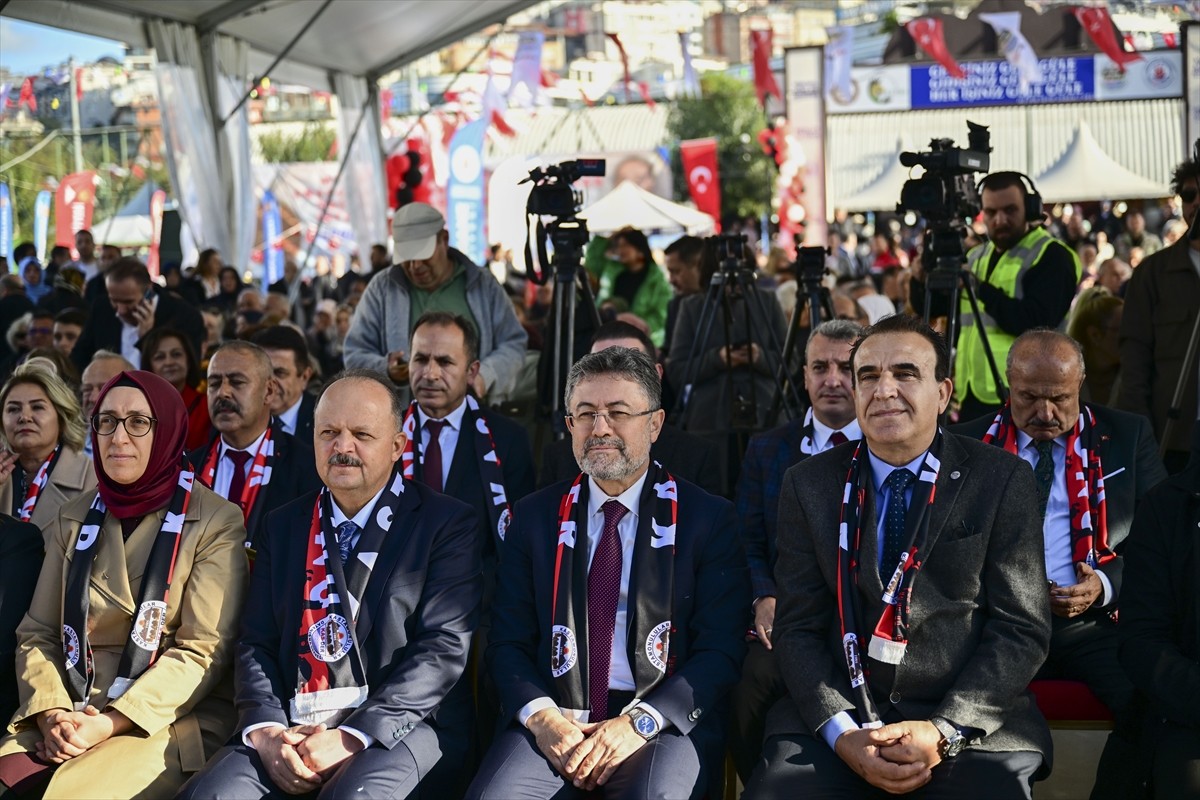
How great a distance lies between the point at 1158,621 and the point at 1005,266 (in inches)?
91.9

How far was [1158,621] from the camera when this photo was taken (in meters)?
3.26

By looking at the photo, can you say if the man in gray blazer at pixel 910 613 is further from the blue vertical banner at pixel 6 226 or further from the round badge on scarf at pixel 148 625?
the blue vertical banner at pixel 6 226

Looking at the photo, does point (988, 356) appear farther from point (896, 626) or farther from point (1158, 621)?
point (896, 626)

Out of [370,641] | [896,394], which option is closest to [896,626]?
[896,394]

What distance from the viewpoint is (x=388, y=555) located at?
3389 mm

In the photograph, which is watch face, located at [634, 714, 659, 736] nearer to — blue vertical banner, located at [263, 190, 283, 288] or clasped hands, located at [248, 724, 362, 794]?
clasped hands, located at [248, 724, 362, 794]

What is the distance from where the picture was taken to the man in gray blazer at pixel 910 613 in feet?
9.86

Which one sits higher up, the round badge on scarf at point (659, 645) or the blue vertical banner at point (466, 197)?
the blue vertical banner at point (466, 197)

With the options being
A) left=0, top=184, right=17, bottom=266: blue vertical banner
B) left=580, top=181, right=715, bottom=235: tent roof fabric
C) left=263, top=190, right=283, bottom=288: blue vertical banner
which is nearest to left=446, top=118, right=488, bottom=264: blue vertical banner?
left=580, top=181, right=715, bottom=235: tent roof fabric

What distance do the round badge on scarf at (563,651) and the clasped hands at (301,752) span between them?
51 centimetres

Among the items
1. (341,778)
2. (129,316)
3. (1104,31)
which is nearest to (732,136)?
(1104,31)

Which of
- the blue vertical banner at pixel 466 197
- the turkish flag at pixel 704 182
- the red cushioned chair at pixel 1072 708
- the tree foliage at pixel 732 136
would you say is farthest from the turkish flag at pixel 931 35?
the red cushioned chair at pixel 1072 708

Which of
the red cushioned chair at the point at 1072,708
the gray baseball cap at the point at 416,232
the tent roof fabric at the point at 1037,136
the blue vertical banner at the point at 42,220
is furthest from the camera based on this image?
the tent roof fabric at the point at 1037,136

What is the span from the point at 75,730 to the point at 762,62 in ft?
59.3
